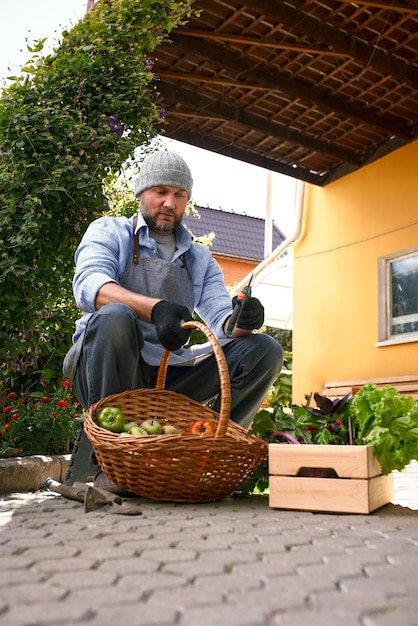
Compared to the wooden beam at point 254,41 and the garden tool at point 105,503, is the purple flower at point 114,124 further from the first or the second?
the garden tool at point 105,503

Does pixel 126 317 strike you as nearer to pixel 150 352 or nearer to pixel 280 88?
pixel 150 352

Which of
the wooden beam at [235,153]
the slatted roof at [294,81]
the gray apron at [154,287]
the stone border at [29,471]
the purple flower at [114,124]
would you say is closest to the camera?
the gray apron at [154,287]

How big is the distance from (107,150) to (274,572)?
3229mm

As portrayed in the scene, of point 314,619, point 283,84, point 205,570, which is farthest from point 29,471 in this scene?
point 283,84

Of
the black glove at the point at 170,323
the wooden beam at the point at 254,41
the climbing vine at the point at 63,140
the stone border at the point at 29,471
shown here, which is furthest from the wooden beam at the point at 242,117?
the black glove at the point at 170,323

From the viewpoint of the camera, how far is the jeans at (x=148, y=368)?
296 cm

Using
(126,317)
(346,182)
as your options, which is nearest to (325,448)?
(126,317)

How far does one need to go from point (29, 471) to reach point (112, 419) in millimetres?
1249

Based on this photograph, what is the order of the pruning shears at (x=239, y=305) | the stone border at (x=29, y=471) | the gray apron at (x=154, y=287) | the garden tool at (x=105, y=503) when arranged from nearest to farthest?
1. the garden tool at (x=105, y=503)
2. the pruning shears at (x=239, y=305)
3. the gray apron at (x=154, y=287)
4. the stone border at (x=29, y=471)

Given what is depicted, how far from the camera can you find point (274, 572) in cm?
153

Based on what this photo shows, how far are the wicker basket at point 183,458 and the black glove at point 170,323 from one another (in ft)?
0.17

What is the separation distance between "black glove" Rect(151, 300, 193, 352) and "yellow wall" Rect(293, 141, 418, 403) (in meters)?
5.21

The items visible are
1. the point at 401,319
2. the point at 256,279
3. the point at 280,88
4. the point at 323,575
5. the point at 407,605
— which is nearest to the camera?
the point at 407,605

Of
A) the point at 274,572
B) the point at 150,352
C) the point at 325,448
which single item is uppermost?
the point at 150,352
